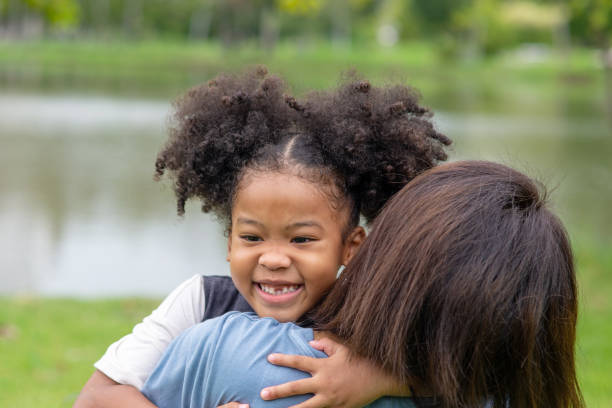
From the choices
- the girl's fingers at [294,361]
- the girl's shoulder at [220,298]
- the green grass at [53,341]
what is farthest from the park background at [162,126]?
the girl's fingers at [294,361]

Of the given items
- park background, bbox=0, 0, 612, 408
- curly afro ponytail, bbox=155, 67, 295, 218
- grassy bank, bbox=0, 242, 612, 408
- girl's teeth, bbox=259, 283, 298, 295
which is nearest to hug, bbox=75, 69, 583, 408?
girl's teeth, bbox=259, 283, 298, 295

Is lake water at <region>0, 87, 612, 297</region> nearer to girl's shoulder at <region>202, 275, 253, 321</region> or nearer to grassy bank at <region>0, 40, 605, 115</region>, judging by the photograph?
girl's shoulder at <region>202, 275, 253, 321</region>

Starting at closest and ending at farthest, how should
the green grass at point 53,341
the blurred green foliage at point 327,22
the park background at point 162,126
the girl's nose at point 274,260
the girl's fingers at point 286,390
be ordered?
the girl's fingers at point 286,390, the girl's nose at point 274,260, the green grass at point 53,341, the park background at point 162,126, the blurred green foliage at point 327,22

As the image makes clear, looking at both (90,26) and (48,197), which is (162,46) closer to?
(90,26)

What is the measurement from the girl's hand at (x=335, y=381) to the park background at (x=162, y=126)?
673 millimetres

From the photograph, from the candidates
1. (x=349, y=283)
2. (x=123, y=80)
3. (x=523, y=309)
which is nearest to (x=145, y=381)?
(x=349, y=283)

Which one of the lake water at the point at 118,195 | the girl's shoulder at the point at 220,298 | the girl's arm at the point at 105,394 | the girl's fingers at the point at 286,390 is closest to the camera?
the girl's fingers at the point at 286,390

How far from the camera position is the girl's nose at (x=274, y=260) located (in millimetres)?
2047

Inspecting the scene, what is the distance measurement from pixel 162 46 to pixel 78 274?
32.2 m

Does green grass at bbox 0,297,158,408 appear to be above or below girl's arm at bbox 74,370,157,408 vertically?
below

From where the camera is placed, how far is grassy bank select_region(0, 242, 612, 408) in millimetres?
4520

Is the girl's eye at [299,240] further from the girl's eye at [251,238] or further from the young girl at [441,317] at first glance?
the young girl at [441,317]

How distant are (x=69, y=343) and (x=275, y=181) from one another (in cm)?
353

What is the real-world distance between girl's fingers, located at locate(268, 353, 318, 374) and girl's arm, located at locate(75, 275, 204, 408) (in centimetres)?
35
